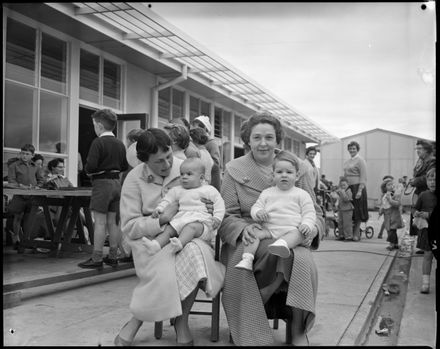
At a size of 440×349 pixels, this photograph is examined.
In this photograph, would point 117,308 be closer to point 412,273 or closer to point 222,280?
point 222,280

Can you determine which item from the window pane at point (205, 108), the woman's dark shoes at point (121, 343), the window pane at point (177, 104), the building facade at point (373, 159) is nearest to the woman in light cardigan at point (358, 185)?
the building facade at point (373, 159)

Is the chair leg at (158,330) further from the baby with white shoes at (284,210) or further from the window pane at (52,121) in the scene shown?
the window pane at (52,121)

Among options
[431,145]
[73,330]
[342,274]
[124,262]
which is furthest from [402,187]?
[73,330]

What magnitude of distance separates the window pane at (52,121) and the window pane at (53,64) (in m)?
0.16

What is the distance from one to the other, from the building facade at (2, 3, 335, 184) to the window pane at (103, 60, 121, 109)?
17 millimetres

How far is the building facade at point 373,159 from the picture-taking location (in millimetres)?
8461

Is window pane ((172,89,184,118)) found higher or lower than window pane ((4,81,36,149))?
higher

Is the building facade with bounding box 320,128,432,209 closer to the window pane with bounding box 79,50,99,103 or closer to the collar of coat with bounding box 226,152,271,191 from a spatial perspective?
the window pane with bounding box 79,50,99,103

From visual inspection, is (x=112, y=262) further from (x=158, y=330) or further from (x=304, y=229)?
(x=304, y=229)

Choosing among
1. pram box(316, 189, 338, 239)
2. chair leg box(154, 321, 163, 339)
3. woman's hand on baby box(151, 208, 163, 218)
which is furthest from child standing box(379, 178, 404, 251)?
woman's hand on baby box(151, 208, 163, 218)

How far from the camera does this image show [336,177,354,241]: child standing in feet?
28.0

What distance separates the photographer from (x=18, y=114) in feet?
22.0

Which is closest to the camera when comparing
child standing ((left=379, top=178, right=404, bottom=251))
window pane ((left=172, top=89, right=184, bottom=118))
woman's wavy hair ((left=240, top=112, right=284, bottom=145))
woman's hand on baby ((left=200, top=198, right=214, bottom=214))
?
woman's hand on baby ((left=200, top=198, right=214, bottom=214))

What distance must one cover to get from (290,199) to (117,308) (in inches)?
65.4
